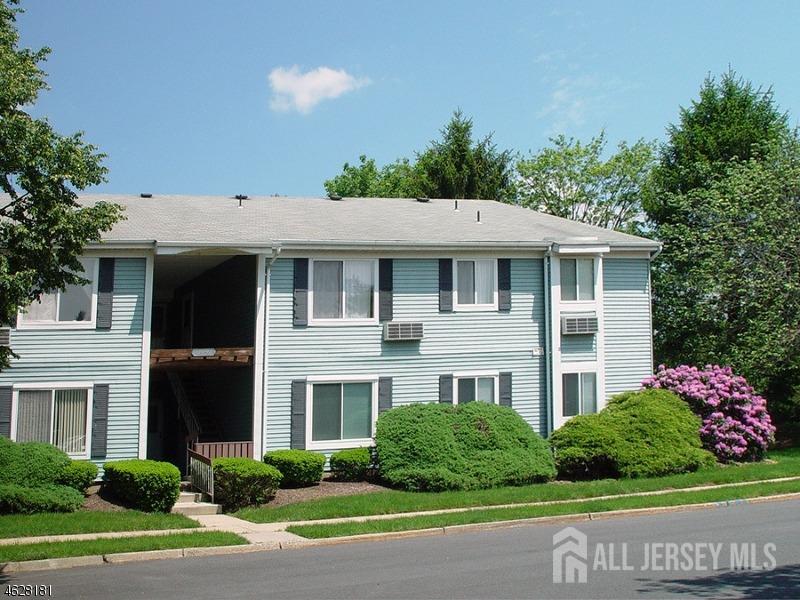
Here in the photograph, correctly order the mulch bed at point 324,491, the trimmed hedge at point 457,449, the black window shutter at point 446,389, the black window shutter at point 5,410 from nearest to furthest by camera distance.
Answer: the mulch bed at point 324,491 → the black window shutter at point 5,410 → the trimmed hedge at point 457,449 → the black window shutter at point 446,389

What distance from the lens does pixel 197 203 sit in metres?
25.9

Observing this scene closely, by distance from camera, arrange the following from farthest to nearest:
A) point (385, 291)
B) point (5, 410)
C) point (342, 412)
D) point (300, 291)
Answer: point (385, 291) < point (342, 412) < point (300, 291) < point (5, 410)

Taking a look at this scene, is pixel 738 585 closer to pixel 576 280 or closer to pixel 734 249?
pixel 576 280

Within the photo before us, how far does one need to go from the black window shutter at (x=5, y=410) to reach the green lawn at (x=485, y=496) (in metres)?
5.96

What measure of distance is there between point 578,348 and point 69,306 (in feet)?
44.0

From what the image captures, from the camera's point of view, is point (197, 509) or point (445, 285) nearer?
point (197, 509)

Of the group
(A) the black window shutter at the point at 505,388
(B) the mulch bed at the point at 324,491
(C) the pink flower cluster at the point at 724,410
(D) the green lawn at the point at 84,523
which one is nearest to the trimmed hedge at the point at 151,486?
(D) the green lawn at the point at 84,523

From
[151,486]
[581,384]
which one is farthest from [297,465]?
[581,384]

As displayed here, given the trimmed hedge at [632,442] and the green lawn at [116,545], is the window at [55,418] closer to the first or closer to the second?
the green lawn at [116,545]

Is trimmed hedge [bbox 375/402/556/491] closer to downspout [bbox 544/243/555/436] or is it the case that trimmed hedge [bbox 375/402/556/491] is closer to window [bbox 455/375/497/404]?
window [bbox 455/375/497/404]

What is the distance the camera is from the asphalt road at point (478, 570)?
1023cm

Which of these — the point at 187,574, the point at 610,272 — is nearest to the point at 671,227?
the point at 610,272

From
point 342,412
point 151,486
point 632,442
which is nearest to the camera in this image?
point 151,486

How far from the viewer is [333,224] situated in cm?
2372
